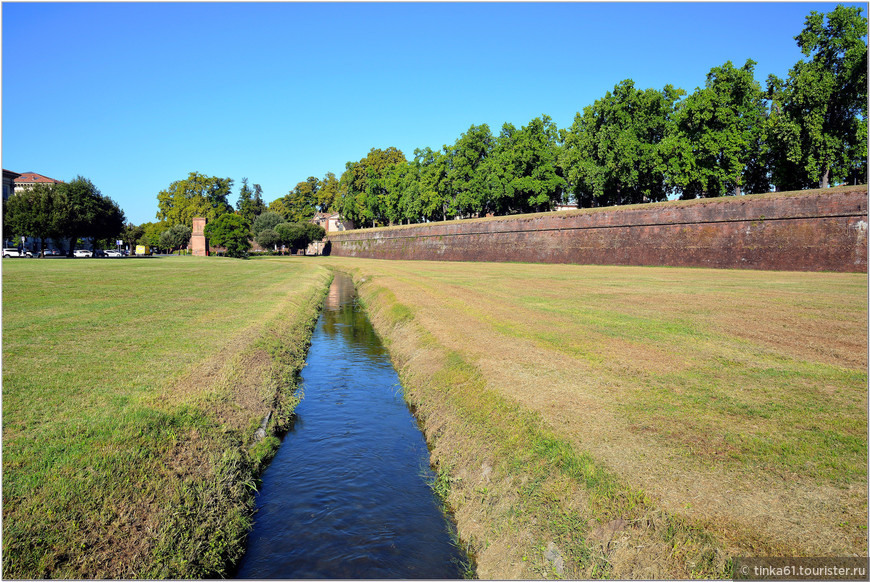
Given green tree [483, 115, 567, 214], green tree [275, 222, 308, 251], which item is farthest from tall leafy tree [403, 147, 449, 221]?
green tree [275, 222, 308, 251]

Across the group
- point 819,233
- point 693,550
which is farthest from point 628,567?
point 819,233

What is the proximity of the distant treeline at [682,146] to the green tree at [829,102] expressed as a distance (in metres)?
0.07

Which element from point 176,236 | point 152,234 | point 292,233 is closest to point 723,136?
point 292,233

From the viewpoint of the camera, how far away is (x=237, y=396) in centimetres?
830

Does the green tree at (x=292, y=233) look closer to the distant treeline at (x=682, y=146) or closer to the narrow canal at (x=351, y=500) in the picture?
the distant treeline at (x=682, y=146)

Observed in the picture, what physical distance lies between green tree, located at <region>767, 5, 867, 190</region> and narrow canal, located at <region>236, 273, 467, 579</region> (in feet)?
123

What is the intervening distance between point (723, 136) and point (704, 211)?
9888mm

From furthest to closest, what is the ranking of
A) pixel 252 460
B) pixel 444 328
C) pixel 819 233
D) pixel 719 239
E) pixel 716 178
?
1. pixel 716 178
2. pixel 719 239
3. pixel 819 233
4. pixel 444 328
5. pixel 252 460

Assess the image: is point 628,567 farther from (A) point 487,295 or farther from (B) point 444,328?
(A) point 487,295

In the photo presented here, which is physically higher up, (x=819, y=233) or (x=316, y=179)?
(x=316, y=179)

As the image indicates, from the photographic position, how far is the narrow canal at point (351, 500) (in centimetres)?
529

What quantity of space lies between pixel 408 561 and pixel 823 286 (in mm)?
22429

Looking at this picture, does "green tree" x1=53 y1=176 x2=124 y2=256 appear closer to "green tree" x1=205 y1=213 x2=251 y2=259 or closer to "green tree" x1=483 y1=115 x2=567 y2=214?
"green tree" x1=205 y1=213 x2=251 y2=259

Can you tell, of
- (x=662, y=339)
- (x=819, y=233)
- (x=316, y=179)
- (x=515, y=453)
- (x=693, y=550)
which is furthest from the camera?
(x=316, y=179)
